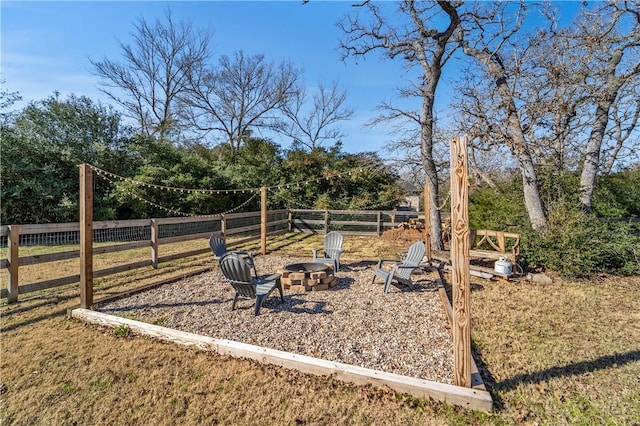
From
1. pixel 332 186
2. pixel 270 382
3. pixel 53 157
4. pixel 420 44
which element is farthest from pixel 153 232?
pixel 332 186

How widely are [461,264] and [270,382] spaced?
187 centimetres

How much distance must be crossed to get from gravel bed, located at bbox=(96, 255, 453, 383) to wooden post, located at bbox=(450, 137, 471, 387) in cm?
31

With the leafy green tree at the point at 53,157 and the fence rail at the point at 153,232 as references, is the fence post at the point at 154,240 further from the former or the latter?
the leafy green tree at the point at 53,157

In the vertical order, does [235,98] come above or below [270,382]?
above

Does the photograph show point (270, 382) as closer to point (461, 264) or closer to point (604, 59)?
point (461, 264)

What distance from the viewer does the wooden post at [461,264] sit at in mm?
2332

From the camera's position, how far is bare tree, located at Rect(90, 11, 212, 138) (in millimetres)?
17750

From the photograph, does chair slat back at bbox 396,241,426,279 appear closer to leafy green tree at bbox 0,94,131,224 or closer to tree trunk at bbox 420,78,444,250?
tree trunk at bbox 420,78,444,250

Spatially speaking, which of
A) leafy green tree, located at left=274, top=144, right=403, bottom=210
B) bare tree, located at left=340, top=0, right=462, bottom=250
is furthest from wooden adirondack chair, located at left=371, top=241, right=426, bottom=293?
leafy green tree, located at left=274, top=144, right=403, bottom=210

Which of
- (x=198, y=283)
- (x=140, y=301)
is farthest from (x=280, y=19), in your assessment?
(x=140, y=301)

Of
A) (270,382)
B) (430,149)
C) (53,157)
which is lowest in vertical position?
(270,382)

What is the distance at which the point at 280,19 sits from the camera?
30.8 feet

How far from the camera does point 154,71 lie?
1830 cm

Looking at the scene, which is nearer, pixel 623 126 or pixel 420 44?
pixel 420 44
